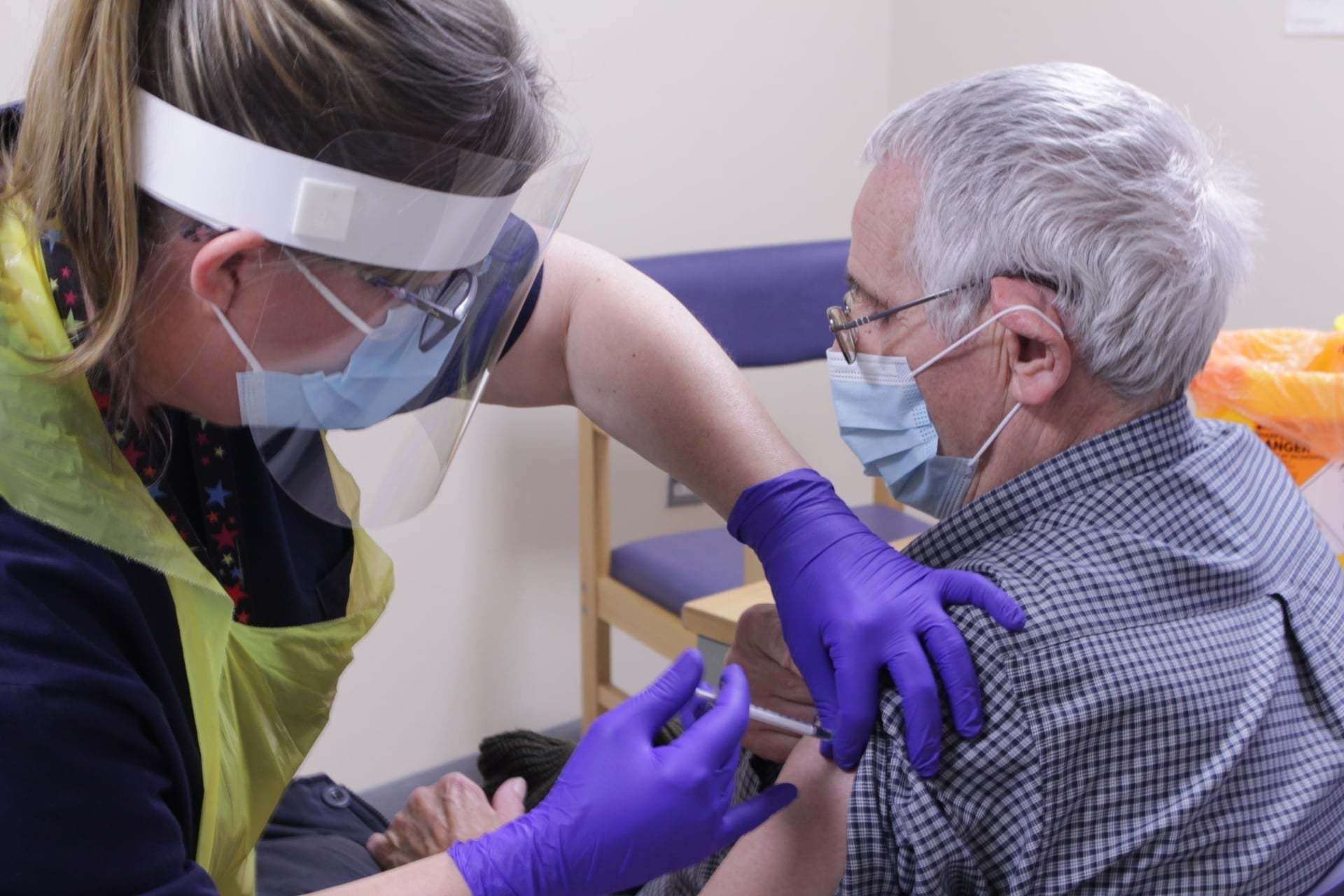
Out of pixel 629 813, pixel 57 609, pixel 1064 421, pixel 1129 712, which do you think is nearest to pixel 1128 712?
pixel 1129 712

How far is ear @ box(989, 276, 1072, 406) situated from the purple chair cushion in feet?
4.03

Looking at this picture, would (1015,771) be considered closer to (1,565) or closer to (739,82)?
(1,565)

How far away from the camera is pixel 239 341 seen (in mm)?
898

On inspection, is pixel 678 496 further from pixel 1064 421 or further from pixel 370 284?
pixel 370 284

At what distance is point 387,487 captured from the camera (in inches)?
42.1

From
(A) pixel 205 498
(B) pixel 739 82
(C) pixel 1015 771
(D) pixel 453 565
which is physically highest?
(B) pixel 739 82

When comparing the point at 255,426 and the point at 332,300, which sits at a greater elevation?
the point at 332,300

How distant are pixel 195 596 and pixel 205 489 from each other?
0.17m

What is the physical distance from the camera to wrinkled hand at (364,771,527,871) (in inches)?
53.9

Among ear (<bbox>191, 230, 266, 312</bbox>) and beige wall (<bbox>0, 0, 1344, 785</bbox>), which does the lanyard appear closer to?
ear (<bbox>191, 230, 266, 312</bbox>)

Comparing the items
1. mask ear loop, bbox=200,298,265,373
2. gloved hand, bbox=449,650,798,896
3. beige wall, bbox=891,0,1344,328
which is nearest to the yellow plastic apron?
mask ear loop, bbox=200,298,265,373

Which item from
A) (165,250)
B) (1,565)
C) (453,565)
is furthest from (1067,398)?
(453,565)

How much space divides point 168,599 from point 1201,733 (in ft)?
2.69

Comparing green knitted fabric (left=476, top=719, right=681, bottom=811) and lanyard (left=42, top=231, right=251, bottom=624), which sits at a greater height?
lanyard (left=42, top=231, right=251, bottom=624)
